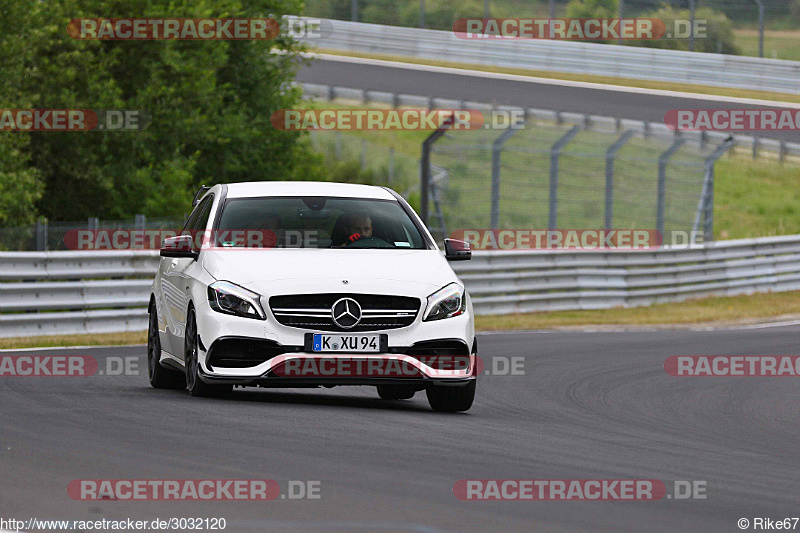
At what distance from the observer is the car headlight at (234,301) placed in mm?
9773

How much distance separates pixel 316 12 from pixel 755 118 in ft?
→ 54.0

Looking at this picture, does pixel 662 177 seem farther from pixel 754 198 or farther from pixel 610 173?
pixel 754 198

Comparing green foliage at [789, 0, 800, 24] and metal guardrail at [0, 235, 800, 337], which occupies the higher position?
green foliage at [789, 0, 800, 24]

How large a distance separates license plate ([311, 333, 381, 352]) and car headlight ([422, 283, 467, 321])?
0.40 metres

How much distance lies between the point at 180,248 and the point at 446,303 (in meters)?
2.04

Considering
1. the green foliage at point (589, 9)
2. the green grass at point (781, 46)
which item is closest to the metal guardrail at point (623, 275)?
the green foliage at point (589, 9)

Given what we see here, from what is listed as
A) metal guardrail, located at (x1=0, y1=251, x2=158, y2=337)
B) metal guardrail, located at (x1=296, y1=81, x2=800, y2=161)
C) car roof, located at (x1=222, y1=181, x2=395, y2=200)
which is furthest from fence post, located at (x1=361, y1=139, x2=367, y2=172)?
car roof, located at (x1=222, y1=181, x2=395, y2=200)

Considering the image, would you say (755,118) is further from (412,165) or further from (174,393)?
(174,393)

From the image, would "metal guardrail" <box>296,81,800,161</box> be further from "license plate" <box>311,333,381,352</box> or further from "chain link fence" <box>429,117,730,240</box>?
"license plate" <box>311,333,381,352</box>

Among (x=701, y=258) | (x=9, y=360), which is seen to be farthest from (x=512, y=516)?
(x=701, y=258)

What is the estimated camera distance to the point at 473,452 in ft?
26.9

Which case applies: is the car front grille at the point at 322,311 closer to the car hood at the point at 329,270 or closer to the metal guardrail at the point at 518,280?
the car hood at the point at 329,270

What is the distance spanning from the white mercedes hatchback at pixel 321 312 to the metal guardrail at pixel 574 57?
33.8 m

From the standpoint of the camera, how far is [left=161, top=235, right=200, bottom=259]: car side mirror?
10.6 meters
